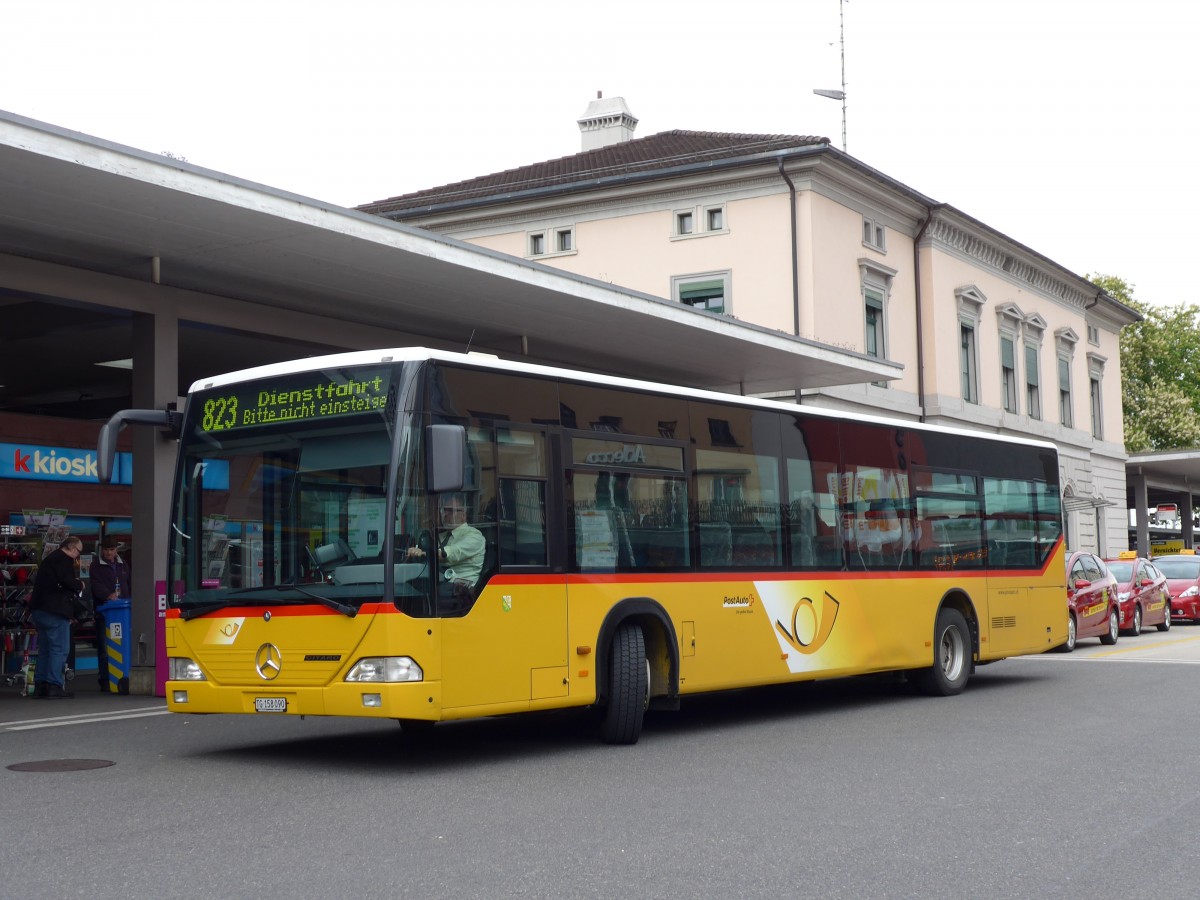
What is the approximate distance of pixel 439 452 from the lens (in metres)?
9.56

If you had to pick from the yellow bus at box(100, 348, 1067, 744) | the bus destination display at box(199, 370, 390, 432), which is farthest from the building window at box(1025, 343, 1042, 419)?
the bus destination display at box(199, 370, 390, 432)

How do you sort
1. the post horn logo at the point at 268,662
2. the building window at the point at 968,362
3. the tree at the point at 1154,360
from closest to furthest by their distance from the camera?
the post horn logo at the point at 268,662 → the building window at the point at 968,362 → the tree at the point at 1154,360

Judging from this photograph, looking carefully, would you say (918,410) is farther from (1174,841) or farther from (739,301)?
(1174,841)

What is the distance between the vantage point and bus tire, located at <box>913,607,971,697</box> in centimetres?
1588

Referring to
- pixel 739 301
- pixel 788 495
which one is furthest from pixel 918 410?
pixel 788 495

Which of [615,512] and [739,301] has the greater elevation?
[739,301]

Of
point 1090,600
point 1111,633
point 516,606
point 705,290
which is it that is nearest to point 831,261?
point 705,290

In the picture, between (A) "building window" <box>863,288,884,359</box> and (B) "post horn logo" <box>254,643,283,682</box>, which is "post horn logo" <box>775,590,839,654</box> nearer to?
(B) "post horn logo" <box>254,643,283,682</box>

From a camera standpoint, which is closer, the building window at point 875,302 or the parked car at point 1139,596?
the parked car at point 1139,596

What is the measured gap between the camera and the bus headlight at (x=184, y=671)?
1057cm

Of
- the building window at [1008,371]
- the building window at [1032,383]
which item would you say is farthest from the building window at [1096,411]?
the building window at [1008,371]

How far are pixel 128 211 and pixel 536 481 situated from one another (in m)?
5.62

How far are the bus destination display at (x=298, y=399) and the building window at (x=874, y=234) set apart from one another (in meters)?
27.5

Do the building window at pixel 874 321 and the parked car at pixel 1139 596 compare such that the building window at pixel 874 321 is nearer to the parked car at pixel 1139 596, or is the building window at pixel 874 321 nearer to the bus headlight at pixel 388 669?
the parked car at pixel 1139 596
